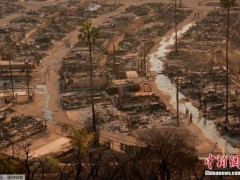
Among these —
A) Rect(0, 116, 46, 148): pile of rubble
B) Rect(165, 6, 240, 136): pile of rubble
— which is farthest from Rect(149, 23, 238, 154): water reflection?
Rect(0, 116, 46, 148): pile of rubble

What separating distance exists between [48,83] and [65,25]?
3069 cm

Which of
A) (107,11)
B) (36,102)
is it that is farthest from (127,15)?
(36,102)

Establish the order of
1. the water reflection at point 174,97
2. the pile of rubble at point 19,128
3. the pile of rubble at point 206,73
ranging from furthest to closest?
the pile of rubble at point 206,73 → the pile of rubble at point 19,128 → the water reflection at point 174,97

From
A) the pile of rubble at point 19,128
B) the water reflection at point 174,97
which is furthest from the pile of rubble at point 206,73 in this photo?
the pile of rubble at point 19,128

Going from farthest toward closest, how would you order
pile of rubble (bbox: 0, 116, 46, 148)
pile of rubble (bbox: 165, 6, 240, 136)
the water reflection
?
pile of rubble (bbox: 165, 6, 240, 136) < pile of rubble (bbox: 0, 116, 46, 148) < the water reflection

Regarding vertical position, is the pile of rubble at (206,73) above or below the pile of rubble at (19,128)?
above

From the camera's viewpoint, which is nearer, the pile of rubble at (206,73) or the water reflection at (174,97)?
the water reflection at (174,97)

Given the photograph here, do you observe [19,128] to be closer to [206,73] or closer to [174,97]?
[174,97]

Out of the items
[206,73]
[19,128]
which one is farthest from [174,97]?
[19,128]

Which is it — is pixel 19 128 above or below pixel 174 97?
below

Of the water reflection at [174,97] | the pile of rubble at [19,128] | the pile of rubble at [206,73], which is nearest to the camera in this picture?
the water reflection at [174,97]

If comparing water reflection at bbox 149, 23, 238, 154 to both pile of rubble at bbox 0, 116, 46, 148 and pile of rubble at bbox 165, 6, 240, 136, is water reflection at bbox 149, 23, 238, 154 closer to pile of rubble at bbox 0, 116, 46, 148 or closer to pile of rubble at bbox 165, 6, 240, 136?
pile of rubble at bbox 165, 6, 240, 136

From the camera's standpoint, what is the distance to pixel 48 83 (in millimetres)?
53344

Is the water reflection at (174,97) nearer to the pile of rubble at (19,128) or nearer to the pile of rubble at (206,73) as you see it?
the pile of rubble at (206,73)
